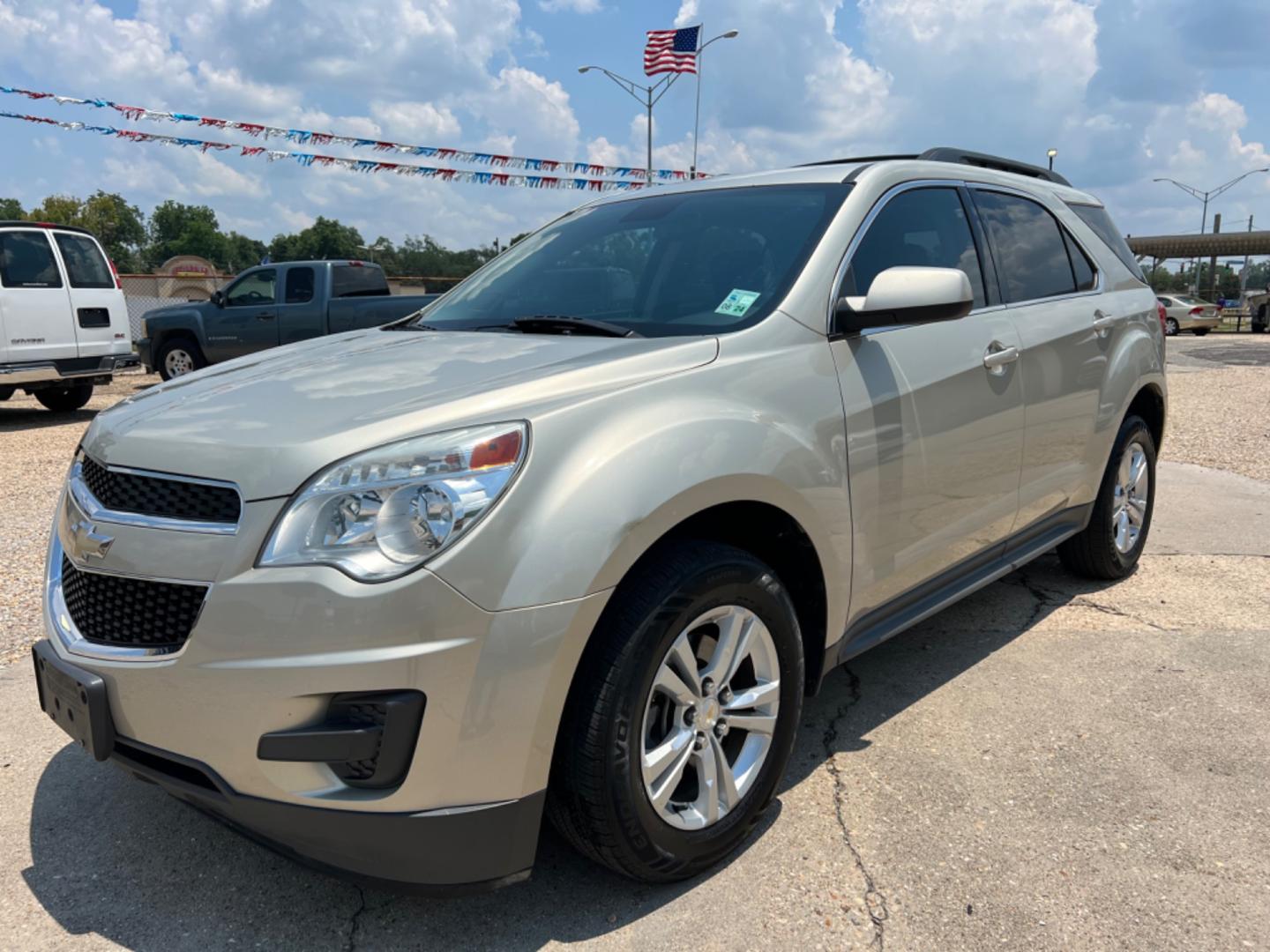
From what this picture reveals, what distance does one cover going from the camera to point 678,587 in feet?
7.16

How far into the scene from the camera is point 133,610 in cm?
207

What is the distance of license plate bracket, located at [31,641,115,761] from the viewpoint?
206 centimetres

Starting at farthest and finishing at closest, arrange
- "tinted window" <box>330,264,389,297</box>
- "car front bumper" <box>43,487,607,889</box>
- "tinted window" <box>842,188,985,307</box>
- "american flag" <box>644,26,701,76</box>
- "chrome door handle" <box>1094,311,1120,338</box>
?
1. "american flag" <box>644,26,701,76</box>
2. "tinted window" <box>330,264,389,297</box>
3. "chrome door handle" <box>1094,311,1120,338</box>
4. "tinted window" <box>842,188,985,307</box>
5. "car front bumper" <box>43,487,607,889</box>

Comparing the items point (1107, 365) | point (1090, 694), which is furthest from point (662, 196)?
point (1090, 694)

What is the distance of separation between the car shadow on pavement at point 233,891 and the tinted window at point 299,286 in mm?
11782

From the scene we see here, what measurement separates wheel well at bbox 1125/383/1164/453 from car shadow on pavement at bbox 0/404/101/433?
10068 millimetres

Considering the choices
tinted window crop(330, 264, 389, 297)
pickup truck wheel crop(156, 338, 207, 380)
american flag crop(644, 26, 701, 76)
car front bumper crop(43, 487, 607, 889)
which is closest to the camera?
car front bumper crop(43, 487, 607, 889)

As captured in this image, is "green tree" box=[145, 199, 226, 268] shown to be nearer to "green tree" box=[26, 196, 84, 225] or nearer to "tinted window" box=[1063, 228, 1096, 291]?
"green tree" box=[26, 196, 84, 225]

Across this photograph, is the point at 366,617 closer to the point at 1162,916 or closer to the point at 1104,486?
the point at 1162,916

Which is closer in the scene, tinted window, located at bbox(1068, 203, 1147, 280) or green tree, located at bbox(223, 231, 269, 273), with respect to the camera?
tinted window, located at bbox(1068, 203, 1147, 280)

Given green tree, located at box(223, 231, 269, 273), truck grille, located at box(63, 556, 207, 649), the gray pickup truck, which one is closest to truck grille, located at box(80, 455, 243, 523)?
truck grille, located at box(63, 556, 207, 649)

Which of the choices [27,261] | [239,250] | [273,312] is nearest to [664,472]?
[27,261]

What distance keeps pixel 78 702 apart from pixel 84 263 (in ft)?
35.3

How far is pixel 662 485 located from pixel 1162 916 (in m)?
1.57
